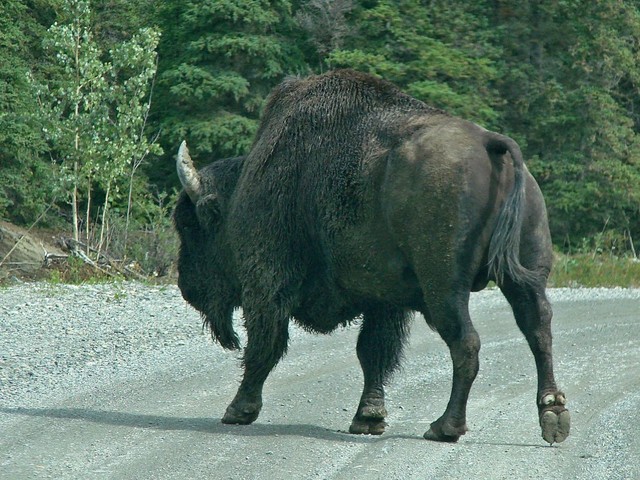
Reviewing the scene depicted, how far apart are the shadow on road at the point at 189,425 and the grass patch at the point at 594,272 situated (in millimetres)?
11429

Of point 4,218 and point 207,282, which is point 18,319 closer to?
point 207,282

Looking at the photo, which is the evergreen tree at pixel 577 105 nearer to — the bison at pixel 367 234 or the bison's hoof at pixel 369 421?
the bison at pixel 367 234

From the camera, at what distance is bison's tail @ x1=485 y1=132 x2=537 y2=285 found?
7.00 meters

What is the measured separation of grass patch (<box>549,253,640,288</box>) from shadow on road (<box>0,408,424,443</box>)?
37.5 feet

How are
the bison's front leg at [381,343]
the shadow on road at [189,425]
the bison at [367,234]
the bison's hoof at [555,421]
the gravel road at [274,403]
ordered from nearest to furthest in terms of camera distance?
the gravel road at [274,403] < the bison's hoof at [555,421] < the bison at [367,234] < the shadow on road at [189,425] < the bison's front leg at [381,343]

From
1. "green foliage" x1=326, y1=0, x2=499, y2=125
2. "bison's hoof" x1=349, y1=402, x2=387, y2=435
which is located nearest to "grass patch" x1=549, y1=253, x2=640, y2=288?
"green foliage" x1=326, y1=0, x2=499, y2=125

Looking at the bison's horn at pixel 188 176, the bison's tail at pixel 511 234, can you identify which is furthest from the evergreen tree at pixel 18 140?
the bison's tail at pixel 511 234

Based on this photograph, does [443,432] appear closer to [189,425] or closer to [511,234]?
[511,234]

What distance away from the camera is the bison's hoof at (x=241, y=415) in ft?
26.2

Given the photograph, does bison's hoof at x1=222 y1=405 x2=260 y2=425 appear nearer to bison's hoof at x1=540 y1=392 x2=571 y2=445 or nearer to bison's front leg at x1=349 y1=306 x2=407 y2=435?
bison's front leg at x1=349 y1=306 x2=407 y2=435

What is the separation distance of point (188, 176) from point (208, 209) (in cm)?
29

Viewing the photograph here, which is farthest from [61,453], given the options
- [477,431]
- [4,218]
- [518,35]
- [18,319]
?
[518,35]

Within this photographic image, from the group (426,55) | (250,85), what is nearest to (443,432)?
(250,85)

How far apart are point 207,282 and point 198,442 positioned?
1.89m
